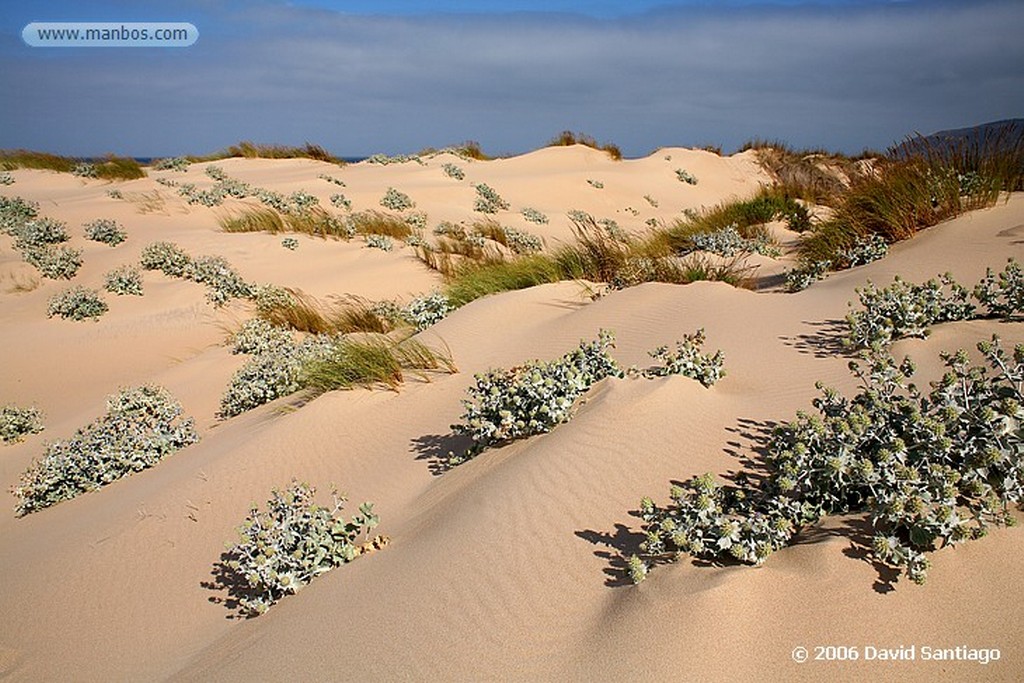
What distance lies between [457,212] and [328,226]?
3459 mm

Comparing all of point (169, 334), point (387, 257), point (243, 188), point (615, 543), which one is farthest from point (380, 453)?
point (243, 188)

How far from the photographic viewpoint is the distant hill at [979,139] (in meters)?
7.71

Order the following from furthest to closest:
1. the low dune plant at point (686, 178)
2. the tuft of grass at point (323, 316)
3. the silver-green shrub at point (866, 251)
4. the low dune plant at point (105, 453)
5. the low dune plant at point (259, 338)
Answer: the low dune plant at point (686, 178)
the tuft of grass at point (323, 316)
the low dune plant at point (259, 338)
the silver-green shrub at point (866, 251)
the low dune plant at point (105, 453)

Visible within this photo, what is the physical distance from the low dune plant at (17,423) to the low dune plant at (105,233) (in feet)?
16.7

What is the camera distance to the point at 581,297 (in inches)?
262

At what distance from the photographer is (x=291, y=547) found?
9.86 ft

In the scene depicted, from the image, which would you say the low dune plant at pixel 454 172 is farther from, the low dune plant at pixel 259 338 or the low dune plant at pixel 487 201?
the low dune plant at pixel 259 338

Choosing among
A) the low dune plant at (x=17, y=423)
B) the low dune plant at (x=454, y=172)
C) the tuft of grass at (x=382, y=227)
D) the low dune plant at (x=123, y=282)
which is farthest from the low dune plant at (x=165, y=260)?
the low dune plant at (x=454, y=172)

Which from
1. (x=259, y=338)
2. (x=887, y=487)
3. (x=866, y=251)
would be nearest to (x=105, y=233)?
(x=259, y=338)

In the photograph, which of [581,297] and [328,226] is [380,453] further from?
[328,226]

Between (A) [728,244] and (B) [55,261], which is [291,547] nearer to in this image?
(A) [728,244]

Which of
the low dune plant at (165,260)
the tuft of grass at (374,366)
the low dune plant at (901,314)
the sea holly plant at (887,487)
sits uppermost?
the low dune plant at (165,260)

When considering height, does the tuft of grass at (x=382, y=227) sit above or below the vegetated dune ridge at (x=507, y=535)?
above

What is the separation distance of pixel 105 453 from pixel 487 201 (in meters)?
11.5
